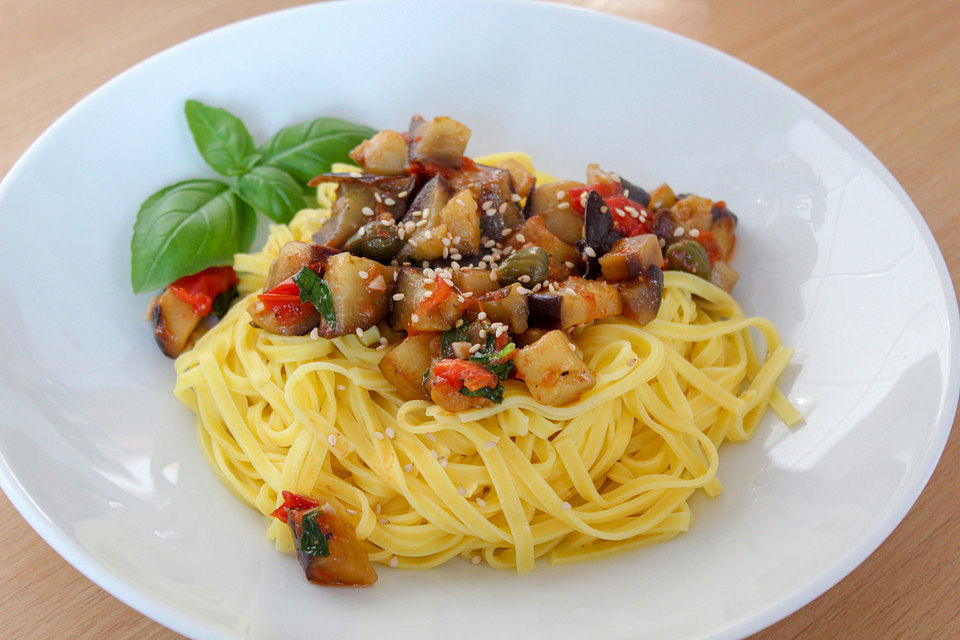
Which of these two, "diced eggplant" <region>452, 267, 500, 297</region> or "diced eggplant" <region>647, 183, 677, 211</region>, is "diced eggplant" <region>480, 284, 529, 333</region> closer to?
"diced eggplant" <region>452, 267, 500, 297</region>

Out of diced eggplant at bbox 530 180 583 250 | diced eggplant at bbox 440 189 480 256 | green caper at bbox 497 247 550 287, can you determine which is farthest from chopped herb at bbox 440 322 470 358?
diced eggplant at bbox 530 180 583 250

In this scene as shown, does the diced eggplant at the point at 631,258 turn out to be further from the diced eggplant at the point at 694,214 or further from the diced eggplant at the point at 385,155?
the diced eggplant at the point at 385,155

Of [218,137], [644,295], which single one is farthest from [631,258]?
[218,137]

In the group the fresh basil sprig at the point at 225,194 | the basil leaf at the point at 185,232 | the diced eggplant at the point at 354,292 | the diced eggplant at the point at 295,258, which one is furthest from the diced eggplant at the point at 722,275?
the basil leaf at the point at 185,232

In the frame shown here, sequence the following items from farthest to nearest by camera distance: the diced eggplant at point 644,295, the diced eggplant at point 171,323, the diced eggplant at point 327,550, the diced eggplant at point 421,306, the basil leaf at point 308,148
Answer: the basil leaf at point 308,148 → the diced eggplant at point 171,323 → the diced eggplant at point 644,295 → the diced eggplant at point 421,306 → the diced eggplant at point 327,550

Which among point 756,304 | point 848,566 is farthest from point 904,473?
point 756,304

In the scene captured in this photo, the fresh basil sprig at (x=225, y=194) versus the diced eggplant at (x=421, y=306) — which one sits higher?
the fresh basil sprig at (x=225, y=194)
